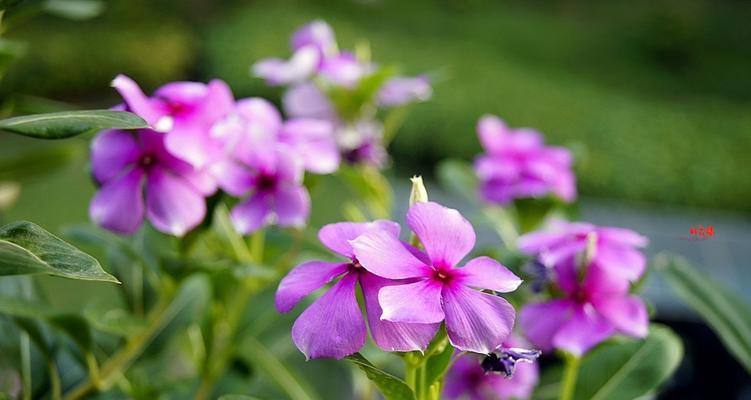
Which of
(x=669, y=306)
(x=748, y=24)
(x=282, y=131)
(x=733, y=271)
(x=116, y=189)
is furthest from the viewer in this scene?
(x=748, y=24)

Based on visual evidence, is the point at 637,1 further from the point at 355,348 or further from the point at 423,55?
the point at 355,348

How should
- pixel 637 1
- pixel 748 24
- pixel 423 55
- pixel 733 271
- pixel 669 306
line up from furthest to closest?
1. pixel 637 1
2. pixel 748 24
3. pixel 423 55
4. pixel 733 271
5. pixel 669 306

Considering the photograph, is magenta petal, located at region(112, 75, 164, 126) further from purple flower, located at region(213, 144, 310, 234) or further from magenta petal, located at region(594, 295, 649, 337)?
magenta petal, located at region(594, 295, 649, 337)

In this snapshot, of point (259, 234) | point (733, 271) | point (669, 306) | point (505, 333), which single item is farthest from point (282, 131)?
point (733, 271)

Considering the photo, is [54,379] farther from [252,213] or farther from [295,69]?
[295,69]

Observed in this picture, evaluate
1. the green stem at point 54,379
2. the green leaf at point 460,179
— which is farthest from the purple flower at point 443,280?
the green leaf at point 460,179

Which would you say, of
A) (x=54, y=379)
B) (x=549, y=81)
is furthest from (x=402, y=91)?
(x=549, y=81)
